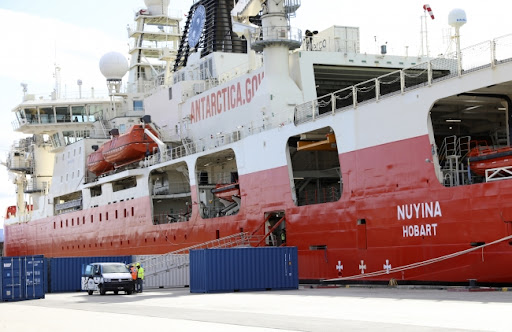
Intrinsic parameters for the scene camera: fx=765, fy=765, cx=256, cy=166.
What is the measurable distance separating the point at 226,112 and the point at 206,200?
14.6 ft

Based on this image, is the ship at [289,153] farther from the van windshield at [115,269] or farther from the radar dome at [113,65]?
the van windshield at [115,269]

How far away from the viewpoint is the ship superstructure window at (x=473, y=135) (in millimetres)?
22656

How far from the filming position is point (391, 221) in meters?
25.2

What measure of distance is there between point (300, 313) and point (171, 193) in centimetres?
2550

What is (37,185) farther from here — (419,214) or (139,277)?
(419,214)

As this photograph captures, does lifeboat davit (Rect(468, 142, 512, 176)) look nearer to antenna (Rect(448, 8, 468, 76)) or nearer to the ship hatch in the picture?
the ship hatch

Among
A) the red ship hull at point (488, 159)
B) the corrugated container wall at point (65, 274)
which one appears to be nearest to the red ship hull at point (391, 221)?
the red ship hull at point (488, 159)

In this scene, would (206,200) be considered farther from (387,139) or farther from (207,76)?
(387,139)

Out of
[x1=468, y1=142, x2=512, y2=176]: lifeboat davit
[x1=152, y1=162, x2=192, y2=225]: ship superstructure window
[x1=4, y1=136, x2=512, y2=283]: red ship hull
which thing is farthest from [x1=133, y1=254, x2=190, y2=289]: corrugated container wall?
[x1=468, y1=142, x2=512, y2=176]: lifeboat davit

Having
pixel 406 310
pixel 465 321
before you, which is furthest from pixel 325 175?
pixel 465 321

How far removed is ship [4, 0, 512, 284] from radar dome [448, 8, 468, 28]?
3.8 inches

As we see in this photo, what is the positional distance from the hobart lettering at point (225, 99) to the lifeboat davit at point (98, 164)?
29.0 ft

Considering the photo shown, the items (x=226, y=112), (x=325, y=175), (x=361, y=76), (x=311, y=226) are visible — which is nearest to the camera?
(x=311, y=226)

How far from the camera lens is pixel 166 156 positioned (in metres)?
40.4
